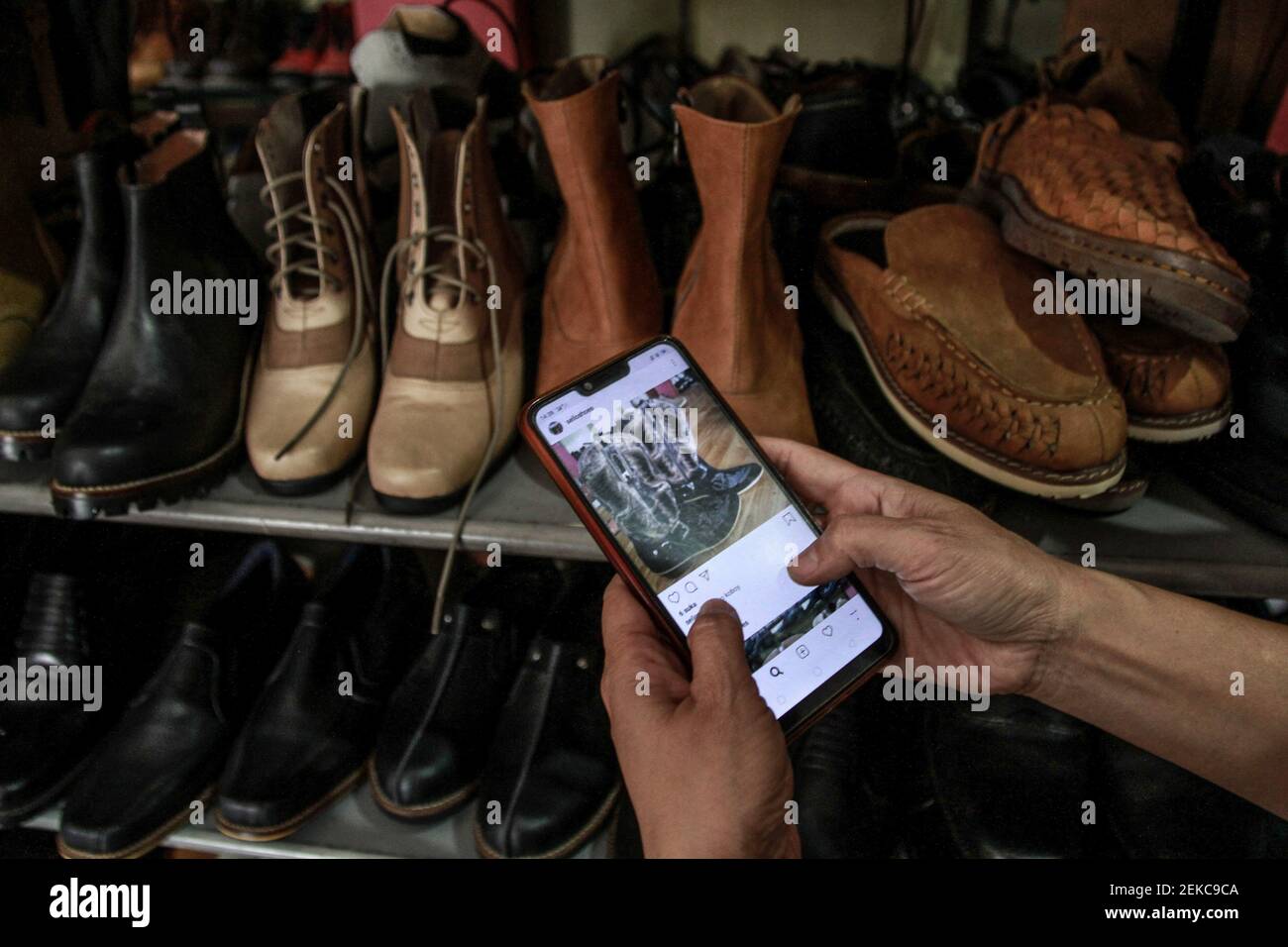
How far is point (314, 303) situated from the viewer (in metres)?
0.67

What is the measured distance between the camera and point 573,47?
0.97m

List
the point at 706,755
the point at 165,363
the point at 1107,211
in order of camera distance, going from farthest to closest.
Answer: the point at 165,363
the point at 1107,211
the point at 706,755

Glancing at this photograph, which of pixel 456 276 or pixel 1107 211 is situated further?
pixel 456 276

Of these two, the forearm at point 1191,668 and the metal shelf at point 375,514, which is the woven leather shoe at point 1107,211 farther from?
the metal shelf at point 375,514

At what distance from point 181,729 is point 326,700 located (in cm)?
13

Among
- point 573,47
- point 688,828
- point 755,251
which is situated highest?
point 573,47

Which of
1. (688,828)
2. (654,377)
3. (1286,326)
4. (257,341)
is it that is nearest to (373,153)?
(257,341)

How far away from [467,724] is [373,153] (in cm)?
55

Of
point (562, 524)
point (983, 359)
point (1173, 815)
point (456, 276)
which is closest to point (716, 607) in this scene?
point (562, 524)

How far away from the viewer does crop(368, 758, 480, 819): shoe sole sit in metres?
0.68

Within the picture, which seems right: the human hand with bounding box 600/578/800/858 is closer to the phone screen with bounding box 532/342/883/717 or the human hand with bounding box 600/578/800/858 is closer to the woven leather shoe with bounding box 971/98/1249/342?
the phone screen with bounding box 532/342/883/717

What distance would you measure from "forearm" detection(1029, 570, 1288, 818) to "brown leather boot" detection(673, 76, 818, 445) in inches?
9.0

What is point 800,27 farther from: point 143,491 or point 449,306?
point 143,491
